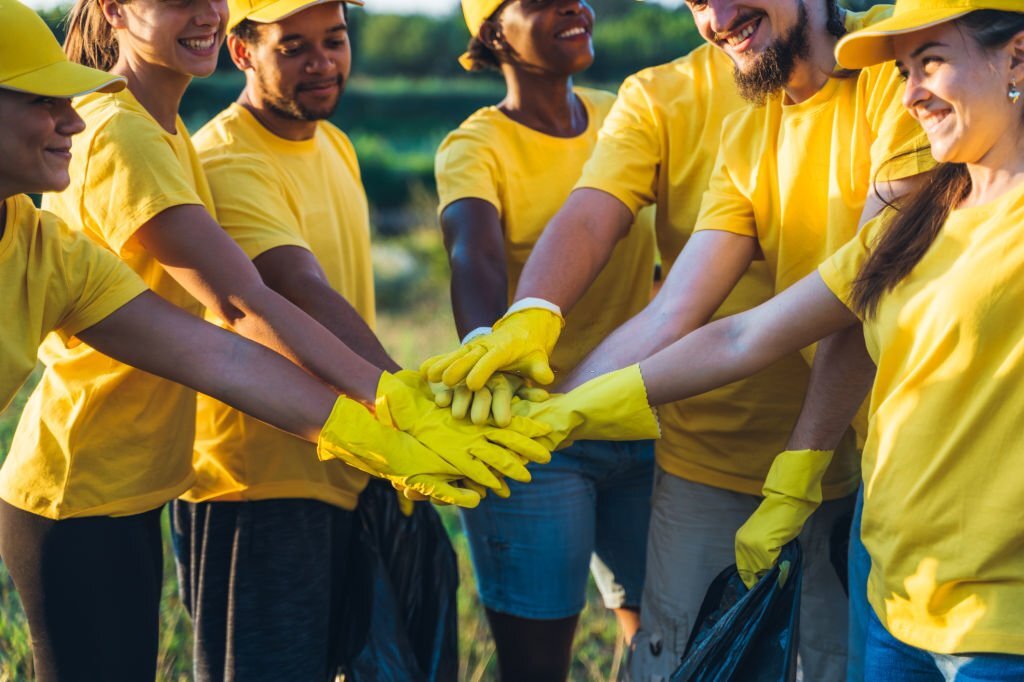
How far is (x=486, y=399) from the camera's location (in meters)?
2.37


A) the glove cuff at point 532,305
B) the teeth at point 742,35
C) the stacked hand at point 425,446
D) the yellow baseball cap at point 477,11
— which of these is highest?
the yellow baseball cap at point 477,11

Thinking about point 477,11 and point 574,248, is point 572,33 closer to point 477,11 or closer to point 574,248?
point 477,11

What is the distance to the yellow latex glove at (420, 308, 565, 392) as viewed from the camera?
91.6 inches

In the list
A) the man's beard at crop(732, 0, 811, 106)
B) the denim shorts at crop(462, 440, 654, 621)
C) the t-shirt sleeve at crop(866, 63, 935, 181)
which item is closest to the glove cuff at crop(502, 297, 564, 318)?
the denim shorts at crop(462, 440, 654, 621)

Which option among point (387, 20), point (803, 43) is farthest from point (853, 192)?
point (387, 20)

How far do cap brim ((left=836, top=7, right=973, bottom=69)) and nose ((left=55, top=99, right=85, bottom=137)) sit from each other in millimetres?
1292

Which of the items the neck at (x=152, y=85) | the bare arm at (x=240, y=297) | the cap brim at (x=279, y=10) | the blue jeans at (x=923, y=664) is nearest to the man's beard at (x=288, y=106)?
the cap brim at (x=279, y=10)

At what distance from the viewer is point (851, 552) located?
202 centimetres

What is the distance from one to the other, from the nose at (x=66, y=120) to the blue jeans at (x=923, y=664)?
1561 millimetres

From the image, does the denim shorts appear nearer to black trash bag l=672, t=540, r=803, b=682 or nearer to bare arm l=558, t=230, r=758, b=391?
bare arm l=558, t=230, r=758, b=391

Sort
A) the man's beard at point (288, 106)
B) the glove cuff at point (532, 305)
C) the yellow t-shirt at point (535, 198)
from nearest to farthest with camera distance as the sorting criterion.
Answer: the glove cuff at point (532, 305) → the man's beard at point (288, 106) → the yellow t-shirt at point (535, 198)

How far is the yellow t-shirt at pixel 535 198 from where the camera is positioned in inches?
111

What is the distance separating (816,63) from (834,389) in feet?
2.07

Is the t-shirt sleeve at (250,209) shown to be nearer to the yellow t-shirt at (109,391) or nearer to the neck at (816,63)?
the yellow t-shirt at (109,391)
